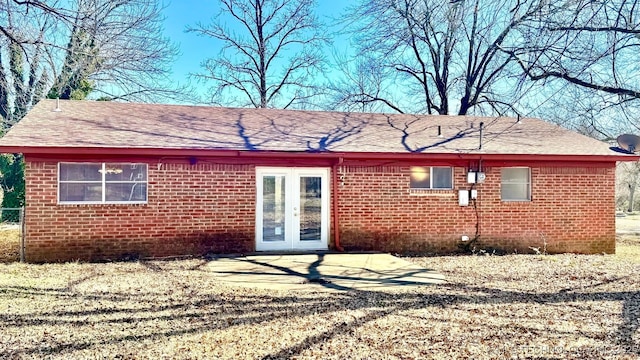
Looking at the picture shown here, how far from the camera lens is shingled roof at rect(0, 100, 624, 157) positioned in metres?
9.80

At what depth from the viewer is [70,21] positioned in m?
8.98

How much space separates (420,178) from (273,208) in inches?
136

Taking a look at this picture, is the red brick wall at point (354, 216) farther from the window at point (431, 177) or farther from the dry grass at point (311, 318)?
the dry grass at point (311, 318)

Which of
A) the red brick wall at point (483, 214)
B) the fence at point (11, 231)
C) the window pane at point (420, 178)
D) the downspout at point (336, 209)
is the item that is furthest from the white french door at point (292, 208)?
the fence at point (11, 231)

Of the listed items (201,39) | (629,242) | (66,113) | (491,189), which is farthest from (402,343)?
(201,39)

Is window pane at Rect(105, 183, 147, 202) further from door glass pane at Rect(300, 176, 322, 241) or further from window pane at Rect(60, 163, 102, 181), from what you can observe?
door glass pane at Rect(300, 176, 322, 241)

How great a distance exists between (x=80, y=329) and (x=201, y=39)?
960 inches

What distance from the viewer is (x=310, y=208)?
10.8m

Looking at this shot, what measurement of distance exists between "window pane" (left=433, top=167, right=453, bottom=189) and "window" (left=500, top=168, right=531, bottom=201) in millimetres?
1361

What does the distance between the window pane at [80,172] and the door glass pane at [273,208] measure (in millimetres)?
3354

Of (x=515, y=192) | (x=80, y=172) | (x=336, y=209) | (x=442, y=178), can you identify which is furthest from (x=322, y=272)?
(x=515, y=192)

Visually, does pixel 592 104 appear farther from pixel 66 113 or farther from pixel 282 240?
pixel 66 113

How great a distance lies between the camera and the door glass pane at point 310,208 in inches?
424

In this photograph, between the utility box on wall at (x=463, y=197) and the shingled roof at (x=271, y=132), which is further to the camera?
the utility box on wall at (x=463, y=197)
